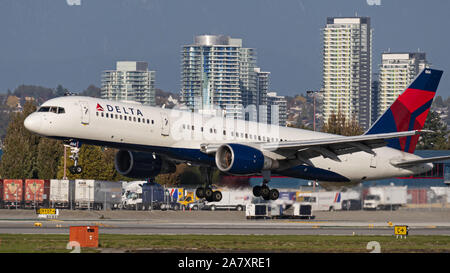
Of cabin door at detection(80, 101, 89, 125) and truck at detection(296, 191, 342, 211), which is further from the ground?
cabin door at detection(80, 101, 89, 125)

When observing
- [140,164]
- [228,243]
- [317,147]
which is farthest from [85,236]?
[317,147]

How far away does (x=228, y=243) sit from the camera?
4806 cm

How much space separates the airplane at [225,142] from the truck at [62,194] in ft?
118

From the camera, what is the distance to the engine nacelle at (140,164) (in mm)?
60562

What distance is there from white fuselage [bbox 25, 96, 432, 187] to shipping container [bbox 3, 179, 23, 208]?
43938mm

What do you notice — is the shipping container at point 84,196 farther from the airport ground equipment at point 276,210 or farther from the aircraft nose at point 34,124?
the aircraft nose at point 34,124

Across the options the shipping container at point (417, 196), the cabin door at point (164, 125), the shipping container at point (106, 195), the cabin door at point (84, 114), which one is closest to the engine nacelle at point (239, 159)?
the cabin door at point (164, 125)

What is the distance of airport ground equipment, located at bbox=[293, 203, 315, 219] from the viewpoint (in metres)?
81.6

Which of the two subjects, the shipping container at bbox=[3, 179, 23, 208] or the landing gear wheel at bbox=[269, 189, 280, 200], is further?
the shipping container at bbox=[3, 179, 23, 208]

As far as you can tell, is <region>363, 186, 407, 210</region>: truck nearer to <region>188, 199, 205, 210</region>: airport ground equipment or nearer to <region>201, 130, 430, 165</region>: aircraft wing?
<region>201, 130, 430, 165</region>: aircraft wing

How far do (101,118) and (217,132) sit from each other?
349 inches

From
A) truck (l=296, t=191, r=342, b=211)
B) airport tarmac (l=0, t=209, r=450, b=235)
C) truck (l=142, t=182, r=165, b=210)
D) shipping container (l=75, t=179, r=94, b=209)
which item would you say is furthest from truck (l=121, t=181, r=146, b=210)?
truck (l=296, t=191, r=342, b=211)
